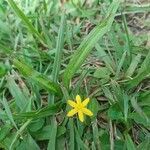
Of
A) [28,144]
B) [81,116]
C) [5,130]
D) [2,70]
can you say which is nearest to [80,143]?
[81,116]

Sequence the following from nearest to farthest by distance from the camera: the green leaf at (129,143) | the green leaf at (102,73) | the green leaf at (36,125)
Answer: the green leaf at (129,143) → the green leaf at (36,125) → the green leaf at (102,73)

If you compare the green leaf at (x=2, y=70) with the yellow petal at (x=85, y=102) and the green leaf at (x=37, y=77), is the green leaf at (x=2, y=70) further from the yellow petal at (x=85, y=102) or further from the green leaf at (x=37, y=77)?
the yellow petal at (x=85, y=102)

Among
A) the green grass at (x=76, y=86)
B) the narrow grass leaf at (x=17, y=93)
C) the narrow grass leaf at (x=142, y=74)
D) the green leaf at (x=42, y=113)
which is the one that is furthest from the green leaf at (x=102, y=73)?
the narrow grass leaf at (x=17, y=93)

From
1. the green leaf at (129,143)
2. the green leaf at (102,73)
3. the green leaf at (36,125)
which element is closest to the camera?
the green leaf at (129,143)

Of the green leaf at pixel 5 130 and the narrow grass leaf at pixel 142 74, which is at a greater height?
the green leaf at pixel 5 130

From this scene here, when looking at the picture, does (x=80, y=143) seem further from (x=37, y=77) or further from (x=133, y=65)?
(x=133, y=65)

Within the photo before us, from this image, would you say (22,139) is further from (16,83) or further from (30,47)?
(30,47)

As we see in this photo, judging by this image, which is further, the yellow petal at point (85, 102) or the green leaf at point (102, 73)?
the green leaf at point (102, 73)

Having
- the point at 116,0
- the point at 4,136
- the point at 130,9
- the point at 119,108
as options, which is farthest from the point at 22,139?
the point at 130,9
